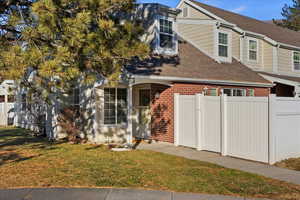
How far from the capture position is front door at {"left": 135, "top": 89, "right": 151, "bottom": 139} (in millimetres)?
13255

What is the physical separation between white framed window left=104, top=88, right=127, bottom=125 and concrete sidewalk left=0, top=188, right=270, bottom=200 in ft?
21.2

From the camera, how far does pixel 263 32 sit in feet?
67.6

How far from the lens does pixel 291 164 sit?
8.47m

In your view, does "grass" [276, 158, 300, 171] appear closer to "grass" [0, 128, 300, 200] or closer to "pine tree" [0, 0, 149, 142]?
"grass" [0, 128, 300, 200]

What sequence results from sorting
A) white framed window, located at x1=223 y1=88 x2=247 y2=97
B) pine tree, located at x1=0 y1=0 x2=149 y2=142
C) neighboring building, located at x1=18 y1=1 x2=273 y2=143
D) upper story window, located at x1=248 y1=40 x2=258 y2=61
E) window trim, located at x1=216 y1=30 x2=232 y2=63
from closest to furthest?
pine tree, located at x1=0 y1=0 x2=149 y2=142 < neighboring building, located at x1=18 y1=1 x2=273 y2=143 < white framed window, located at x1=223 y1=88 x2=247 y2=97 < window trim, located at x1=216 y1=30 x2=232 y2=63 < upper story window, located at x1=248 y1=40 x2=258 y2=61

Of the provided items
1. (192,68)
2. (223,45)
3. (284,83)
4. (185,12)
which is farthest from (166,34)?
(284,83)

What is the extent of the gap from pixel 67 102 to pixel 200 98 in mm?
6393

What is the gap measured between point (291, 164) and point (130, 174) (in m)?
4.64

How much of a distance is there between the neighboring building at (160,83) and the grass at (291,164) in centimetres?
461

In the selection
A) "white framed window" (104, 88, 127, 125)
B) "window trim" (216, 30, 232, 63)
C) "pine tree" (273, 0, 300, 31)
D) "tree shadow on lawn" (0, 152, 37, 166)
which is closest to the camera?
"tree shadow on lawn" (0, 152, 37, 166)

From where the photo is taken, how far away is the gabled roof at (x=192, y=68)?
11.8 m

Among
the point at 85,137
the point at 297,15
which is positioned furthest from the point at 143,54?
the point at 297,15

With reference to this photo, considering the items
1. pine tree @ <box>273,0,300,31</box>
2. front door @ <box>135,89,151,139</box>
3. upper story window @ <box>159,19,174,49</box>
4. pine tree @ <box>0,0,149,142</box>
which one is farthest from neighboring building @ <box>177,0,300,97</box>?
pine tree @ <box>273,0,300,31</box>

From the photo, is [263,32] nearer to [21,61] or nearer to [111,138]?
[111,138]
